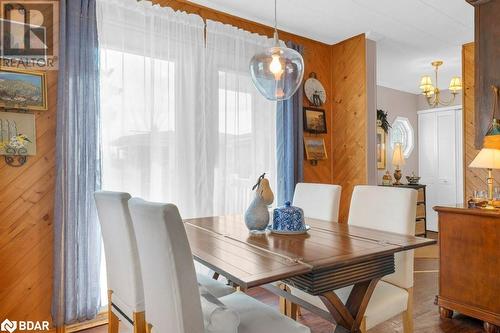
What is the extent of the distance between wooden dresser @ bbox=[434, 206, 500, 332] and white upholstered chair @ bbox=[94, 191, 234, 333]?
70.6 inches

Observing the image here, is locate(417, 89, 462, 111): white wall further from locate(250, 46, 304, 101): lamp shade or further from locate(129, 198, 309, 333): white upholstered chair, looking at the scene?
locate(129, 198, 309, 333): white upholstered chair

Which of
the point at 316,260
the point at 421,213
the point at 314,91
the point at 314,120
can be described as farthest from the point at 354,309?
the point at 421,213

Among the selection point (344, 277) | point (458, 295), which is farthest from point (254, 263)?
point (458, 295)

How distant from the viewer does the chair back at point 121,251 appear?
65.4 inches

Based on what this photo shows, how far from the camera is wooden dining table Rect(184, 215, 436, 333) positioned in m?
1.35

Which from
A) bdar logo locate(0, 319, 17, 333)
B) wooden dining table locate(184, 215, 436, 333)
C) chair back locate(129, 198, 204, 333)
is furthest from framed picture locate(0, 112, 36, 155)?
chair back locate(129, 198, 204, 333)

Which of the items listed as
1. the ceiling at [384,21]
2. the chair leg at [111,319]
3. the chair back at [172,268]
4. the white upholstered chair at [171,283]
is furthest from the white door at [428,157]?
the chair back at [172,268]

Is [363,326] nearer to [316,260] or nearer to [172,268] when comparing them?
[316,260]

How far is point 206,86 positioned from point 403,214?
6.24ft

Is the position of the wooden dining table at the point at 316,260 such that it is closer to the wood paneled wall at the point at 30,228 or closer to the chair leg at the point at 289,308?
the chair leg at the point at 289,308

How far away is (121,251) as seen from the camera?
5.74ft

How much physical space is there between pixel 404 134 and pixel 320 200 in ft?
14.3

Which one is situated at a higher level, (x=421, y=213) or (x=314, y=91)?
(x=314, y=91)

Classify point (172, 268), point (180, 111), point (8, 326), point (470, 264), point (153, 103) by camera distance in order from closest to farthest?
point (172, 268)
point (8, 326)
point (470, 264)
point (153, 103)
point (180, 111)
